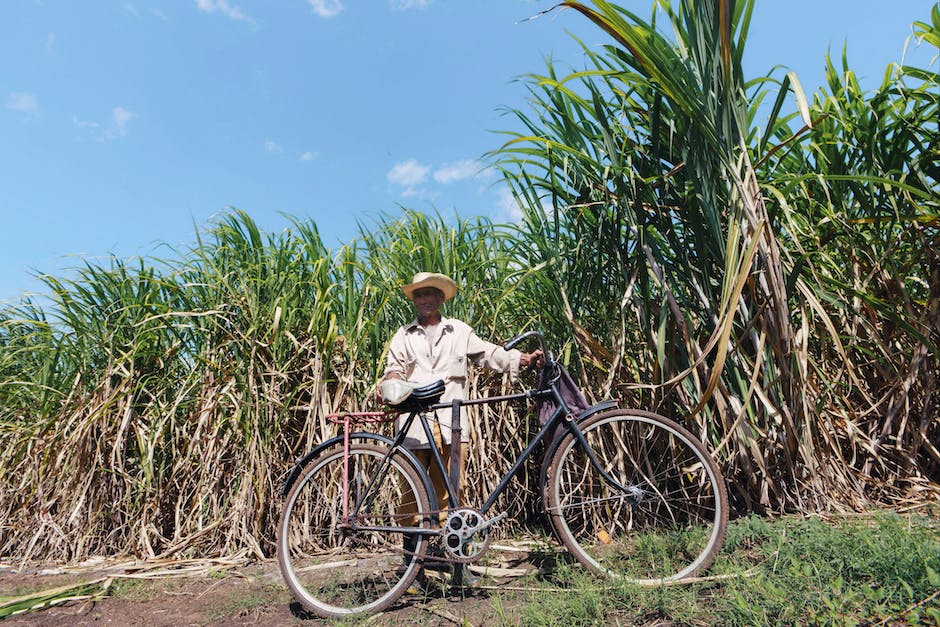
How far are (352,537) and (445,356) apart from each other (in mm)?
879

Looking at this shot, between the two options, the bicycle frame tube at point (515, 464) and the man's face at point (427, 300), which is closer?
the bicycle frame tube at point (515, 464)

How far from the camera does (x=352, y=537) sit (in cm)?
229

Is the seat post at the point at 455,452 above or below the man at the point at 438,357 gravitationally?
below

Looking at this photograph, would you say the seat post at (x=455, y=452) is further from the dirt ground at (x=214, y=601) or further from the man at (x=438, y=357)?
the dirt ground at (x=214, y=601)

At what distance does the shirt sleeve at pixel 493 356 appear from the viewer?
8.31 feet

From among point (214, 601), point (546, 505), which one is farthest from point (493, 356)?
point (214, 601)

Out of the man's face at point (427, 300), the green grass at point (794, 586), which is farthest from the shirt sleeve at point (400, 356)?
the green grass at point (794, 586)

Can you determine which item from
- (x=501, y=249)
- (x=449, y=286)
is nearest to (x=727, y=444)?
(x=449, y=286)

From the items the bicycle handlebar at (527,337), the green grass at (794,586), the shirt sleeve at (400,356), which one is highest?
the shirt sleeve at (400,356)

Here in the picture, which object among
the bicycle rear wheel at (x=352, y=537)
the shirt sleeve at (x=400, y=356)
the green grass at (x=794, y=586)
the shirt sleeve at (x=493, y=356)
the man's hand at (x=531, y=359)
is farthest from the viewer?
the shirt sleeve at (x=400, y=356)

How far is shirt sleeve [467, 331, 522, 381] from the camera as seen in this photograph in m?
2.53

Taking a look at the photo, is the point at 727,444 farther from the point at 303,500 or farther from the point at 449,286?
the point at 303,500

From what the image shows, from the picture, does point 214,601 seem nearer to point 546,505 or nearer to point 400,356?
point 400,356

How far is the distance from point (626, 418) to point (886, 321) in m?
1.69
